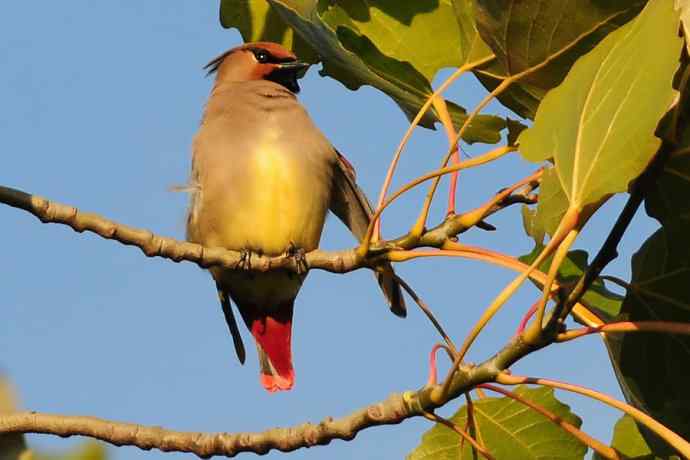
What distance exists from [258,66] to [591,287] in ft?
9.19

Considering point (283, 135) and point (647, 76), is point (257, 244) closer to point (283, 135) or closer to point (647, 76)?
point (283, 135)

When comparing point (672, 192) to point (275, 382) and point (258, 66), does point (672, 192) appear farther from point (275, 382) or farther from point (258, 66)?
point (258, 66)

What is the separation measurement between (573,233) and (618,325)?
0.74 feet

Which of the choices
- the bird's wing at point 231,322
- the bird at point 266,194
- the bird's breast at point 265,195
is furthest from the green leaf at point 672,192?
the bird's wing at point 231,322

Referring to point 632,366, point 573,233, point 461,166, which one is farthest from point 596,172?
point 632,366

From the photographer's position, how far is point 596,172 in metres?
2.20

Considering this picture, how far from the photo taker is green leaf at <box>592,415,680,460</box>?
2.89 metres

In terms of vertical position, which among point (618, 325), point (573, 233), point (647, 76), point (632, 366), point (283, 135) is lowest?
point (283, 135)

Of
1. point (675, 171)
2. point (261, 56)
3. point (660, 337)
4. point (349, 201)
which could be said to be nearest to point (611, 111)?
point (675, 171)

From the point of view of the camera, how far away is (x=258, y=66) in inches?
216

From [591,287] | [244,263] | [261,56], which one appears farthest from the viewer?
[261,56]

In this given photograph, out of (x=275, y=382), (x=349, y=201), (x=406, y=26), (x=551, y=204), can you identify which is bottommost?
(x=275, y=382)

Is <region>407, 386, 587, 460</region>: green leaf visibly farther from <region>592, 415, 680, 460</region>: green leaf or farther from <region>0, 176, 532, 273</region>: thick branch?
<region>0, 176, 532, 273</region>: thick branch

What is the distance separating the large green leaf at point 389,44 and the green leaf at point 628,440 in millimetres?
839
